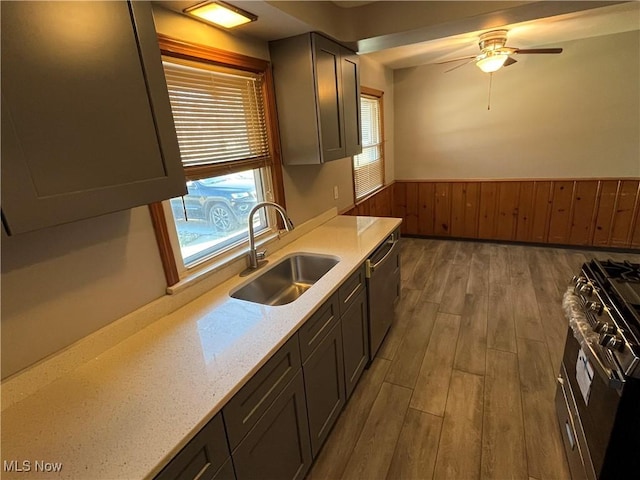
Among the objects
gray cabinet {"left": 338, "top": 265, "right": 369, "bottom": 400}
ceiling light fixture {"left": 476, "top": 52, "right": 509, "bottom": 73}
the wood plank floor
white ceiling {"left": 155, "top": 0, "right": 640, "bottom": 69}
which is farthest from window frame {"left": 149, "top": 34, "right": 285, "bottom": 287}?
ceiling light fixture {"left": 476, "top": 52, "right": 509, "bottom": 73}

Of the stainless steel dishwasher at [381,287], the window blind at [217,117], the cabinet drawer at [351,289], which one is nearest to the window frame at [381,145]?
the stainless steel dishwasher at [381,287]

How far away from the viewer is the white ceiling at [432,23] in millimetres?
1713

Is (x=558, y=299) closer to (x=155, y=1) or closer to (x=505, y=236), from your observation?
(x=505, y=236)

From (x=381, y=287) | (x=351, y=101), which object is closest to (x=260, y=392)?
(x=381, y=287)

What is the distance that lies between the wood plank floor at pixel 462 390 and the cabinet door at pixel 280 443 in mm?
306

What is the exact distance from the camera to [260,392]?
1145 millimetres

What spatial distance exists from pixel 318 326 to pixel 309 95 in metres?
1.41

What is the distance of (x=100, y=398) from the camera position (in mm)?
1014

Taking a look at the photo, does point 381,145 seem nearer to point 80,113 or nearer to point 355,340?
point 355,340

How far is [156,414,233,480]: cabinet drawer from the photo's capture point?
33.2 inches

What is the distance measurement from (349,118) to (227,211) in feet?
4.05

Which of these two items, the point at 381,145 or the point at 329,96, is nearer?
the point at 329,96

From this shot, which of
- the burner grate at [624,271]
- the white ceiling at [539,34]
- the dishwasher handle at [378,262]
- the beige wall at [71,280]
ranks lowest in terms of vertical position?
the dishwasher handle at [378,262]

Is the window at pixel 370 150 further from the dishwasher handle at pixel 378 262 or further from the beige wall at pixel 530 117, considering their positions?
the dishwasher handle at pixel 378 262
